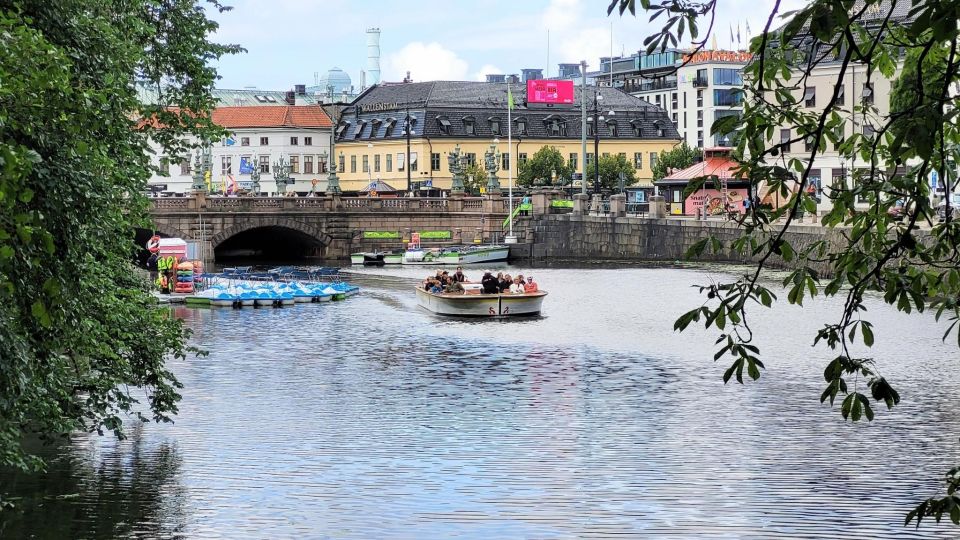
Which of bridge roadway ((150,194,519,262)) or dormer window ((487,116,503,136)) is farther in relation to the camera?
dormer window ((487,116,503,136))

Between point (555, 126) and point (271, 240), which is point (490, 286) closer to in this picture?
point (271, 240)

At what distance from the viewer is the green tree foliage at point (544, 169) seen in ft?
387

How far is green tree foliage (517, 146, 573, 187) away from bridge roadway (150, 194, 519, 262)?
2169 cm

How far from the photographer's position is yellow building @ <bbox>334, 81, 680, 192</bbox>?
396 feet

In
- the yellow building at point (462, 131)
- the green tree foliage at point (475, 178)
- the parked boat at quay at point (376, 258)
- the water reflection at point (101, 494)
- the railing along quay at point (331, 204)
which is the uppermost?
the yellow building at point (462, 131)

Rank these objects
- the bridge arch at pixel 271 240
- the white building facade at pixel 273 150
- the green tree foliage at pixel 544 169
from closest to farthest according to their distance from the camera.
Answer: the bridge arch at pixel 271 240, the green tree foliage at pixel 544 169, the white building facade at pixel 273 150

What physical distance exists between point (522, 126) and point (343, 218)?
33.7m

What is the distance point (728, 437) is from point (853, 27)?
746 inches

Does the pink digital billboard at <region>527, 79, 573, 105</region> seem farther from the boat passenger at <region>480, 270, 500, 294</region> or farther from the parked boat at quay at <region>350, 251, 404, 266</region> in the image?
the boat passenger at <region>480, 270, 500, 294</region>

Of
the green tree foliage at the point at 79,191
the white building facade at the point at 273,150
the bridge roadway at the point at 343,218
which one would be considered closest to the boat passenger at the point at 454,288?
the green tree foliage at the point at 79,191

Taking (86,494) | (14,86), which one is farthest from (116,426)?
Answer: (14,86)

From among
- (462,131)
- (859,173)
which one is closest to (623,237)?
(462,131)

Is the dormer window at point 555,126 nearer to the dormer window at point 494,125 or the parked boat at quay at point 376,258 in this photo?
the dormer window at point 494,125

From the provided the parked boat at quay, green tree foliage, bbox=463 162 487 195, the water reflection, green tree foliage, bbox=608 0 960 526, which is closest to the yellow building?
green tree foliage, bbox=463 162 487 195
